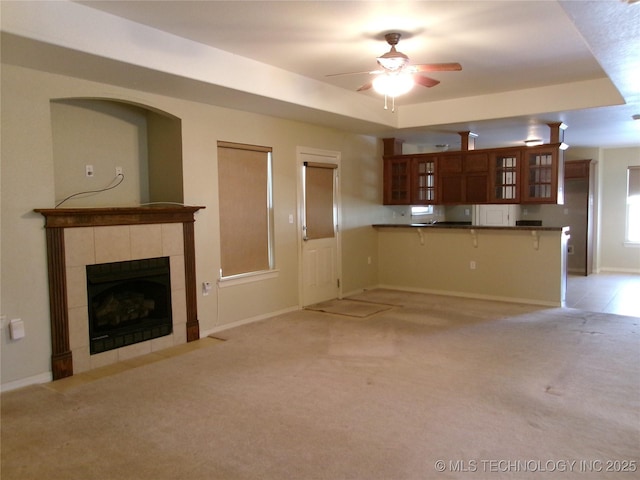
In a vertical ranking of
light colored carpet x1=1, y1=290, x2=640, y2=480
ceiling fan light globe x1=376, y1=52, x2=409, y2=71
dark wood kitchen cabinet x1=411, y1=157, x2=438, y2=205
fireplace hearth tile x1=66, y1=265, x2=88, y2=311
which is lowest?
light colored carpet x1=1, y1=290, x2=640, y2=480

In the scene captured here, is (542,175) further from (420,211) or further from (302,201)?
(302,201)

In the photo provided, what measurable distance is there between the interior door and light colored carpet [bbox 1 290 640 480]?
1.58 metres

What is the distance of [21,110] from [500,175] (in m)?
5.85

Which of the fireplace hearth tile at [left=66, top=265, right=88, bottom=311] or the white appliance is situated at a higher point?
the white appliance

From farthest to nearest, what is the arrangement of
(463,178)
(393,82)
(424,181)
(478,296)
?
(424,181) < (463,178) < (478,296) < (393,82)

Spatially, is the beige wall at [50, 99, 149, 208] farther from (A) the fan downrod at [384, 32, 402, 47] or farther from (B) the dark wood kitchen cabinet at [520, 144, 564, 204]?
(B) the dark wood kitchen cabinet at [520, 144, 564, 204]

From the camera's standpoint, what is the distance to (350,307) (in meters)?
6.10

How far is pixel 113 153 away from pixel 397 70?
2874 millimetres

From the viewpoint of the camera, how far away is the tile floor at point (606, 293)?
235 inches

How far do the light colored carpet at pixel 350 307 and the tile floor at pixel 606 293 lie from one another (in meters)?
2.50

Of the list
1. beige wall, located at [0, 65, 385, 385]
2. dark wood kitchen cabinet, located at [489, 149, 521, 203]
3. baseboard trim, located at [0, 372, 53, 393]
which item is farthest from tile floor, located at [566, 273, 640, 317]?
baseboard trim, located at [0, 372, 53, 393]

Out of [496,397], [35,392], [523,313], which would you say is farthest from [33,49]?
[523,313]

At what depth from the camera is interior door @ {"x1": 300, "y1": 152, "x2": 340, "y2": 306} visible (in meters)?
6.16

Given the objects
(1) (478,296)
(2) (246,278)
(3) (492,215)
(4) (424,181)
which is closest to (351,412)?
(2) (246,278)
